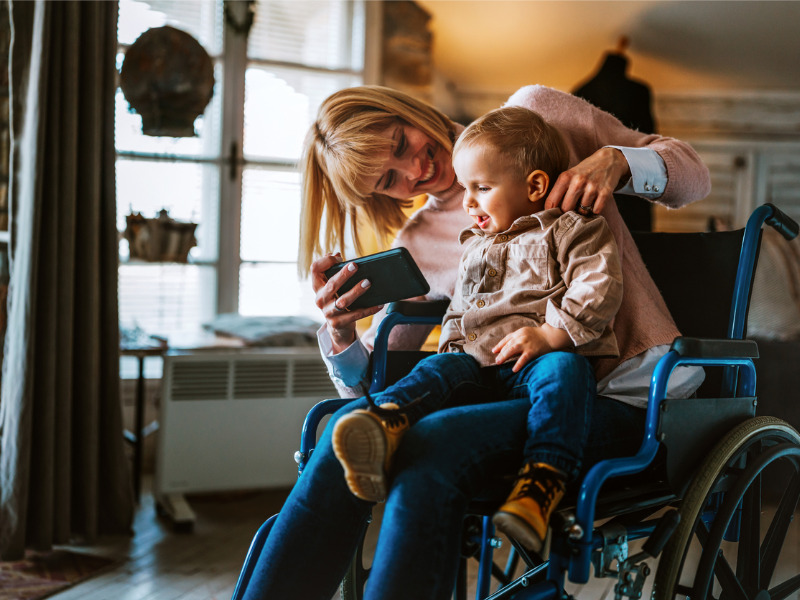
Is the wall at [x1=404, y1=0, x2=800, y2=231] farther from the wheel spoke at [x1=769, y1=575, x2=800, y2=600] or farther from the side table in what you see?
the wheel spoke at [x1=769, y1=575, x2=800, y2=600]

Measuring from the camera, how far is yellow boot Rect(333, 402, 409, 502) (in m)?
0.92

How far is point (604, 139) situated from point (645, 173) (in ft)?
0.52

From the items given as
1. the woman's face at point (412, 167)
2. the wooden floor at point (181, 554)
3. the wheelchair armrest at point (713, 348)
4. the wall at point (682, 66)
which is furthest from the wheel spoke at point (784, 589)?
the wall at point (682, 66)

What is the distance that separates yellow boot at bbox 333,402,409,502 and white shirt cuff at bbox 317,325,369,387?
1.27 ft

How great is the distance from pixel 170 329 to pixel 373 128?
6.23 ft

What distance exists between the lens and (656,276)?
57.7 inches

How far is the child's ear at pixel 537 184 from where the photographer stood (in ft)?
4.01

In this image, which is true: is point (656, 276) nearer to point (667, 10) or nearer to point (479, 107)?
point (667, 10)

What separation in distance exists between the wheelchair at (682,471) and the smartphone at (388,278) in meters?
0.10

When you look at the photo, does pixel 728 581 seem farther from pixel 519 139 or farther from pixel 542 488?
pixel 519 139

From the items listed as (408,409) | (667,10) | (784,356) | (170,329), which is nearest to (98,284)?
(170,329)

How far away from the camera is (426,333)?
5.23 feet

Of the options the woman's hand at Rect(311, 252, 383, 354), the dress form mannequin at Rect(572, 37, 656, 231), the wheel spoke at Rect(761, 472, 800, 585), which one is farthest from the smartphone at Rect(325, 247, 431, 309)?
the dress form mannequin at Rect(572, 37, 656, 231)

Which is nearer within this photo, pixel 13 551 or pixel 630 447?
pixel 630 447
